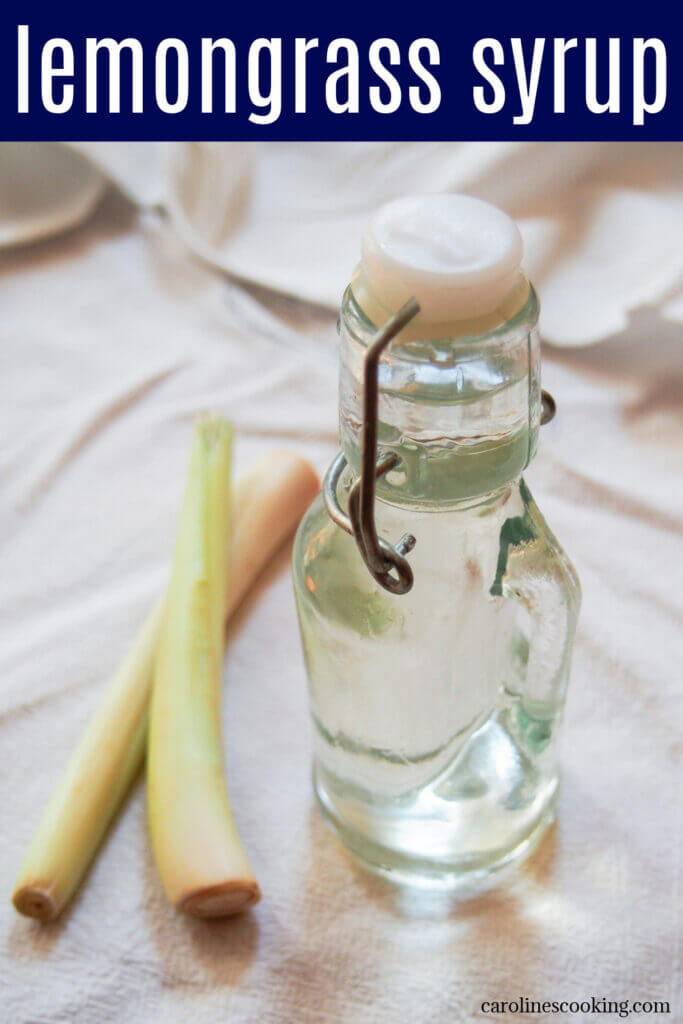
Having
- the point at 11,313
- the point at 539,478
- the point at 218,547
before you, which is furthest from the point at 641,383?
the point at 11,313

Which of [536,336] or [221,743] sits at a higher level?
[536,336]

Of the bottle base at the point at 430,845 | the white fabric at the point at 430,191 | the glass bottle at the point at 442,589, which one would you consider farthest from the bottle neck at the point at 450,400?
the white fabric at the point at 430,191

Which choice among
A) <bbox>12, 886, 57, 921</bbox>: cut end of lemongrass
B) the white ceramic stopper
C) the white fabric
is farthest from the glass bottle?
the white fabric

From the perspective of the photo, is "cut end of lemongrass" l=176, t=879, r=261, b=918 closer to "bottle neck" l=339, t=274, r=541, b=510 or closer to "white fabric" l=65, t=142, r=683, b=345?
"bottle neck" l=339, t=274, r=541, b=510

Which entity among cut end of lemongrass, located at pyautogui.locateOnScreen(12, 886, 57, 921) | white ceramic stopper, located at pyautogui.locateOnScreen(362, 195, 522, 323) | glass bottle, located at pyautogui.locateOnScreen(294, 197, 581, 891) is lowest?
cut end of lemongrass, located at pyautogui.locateOnScreen(12, 886, 57, 921)

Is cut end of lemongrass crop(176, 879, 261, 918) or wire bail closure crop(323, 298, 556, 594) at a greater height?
wire bail closure crop(323, 298, 556, 594)

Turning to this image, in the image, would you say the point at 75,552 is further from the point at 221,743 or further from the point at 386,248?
the point at 386,248
